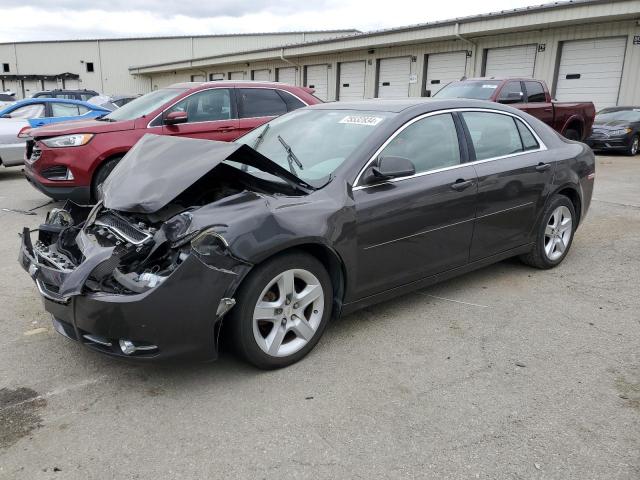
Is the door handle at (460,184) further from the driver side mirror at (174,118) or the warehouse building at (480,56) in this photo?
the warehouse building at (480,56)

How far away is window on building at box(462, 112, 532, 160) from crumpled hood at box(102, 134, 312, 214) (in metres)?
1.67

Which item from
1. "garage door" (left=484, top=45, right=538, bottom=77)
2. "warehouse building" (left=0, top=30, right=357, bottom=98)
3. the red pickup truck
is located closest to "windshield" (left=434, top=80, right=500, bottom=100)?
the red pickup truck

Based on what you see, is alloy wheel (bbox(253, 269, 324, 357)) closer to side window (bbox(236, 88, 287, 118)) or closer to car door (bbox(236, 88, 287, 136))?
car door (bbox(236, 88, 287, 136))

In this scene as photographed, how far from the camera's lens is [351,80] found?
24.5 meters

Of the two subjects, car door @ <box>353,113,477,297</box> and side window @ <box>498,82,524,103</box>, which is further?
side window @ <box>498,82,524,103</box>

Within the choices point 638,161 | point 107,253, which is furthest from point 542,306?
point 638,161

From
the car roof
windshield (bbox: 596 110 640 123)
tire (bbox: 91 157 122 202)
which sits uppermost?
the car roof

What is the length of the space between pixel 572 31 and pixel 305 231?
55.0 ft

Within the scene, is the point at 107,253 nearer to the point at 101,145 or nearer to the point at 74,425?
the point at 74,425

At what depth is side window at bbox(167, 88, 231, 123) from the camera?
7629 millimetres

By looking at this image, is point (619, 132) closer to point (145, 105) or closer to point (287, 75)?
point (145, 105)

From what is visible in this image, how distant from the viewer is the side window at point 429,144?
385 centimetres

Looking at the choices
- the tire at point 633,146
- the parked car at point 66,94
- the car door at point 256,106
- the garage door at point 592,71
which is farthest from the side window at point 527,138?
the parked car at point 66,94

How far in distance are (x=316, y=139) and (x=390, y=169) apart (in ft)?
2.56
